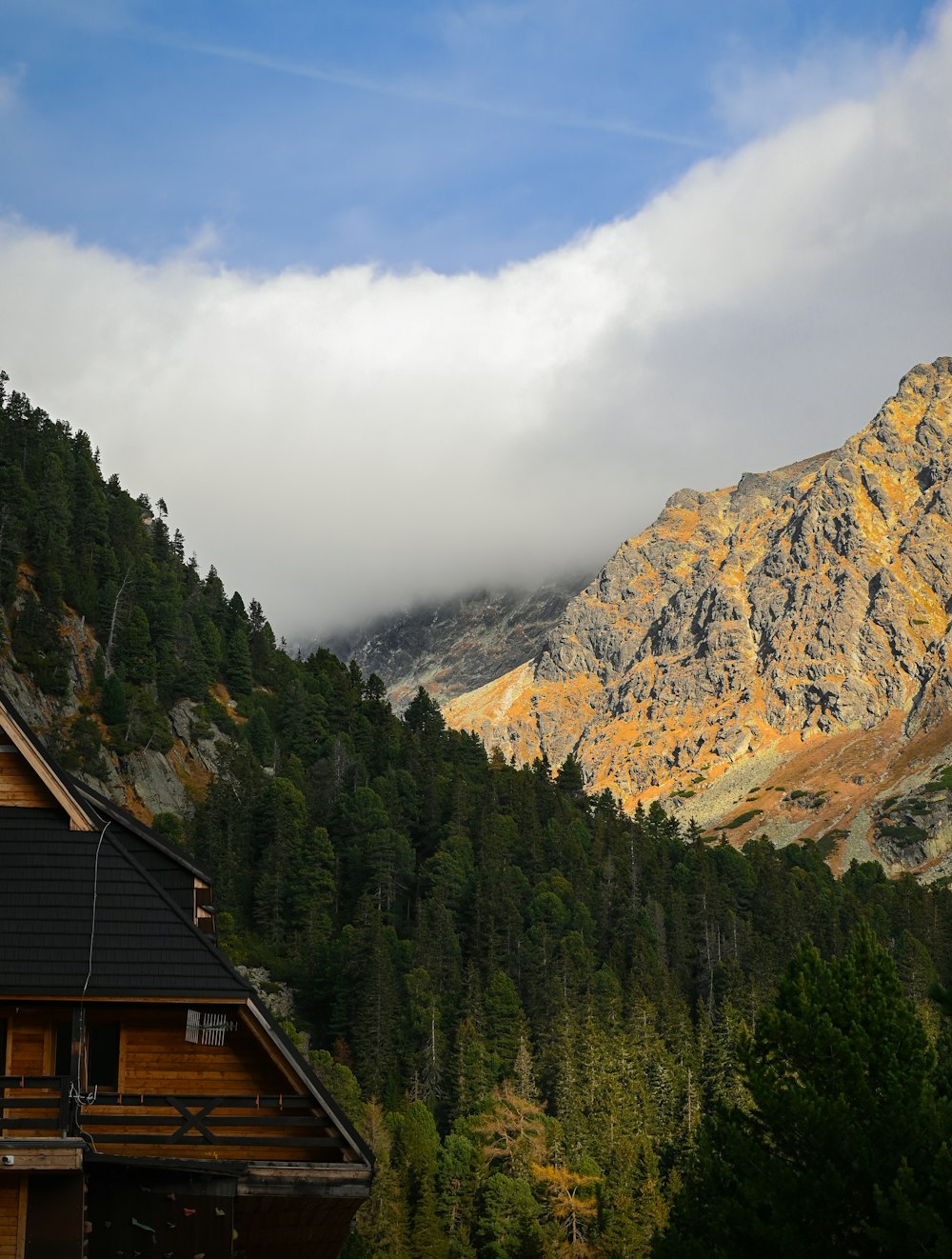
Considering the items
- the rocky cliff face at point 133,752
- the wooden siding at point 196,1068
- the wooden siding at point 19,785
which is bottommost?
the wooden siding at point 196,1068

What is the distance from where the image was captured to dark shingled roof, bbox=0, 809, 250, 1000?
1877 centimetres

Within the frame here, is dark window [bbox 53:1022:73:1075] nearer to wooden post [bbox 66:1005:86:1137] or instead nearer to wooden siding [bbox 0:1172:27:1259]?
wooden post [bbox 66:1005:86:1137]

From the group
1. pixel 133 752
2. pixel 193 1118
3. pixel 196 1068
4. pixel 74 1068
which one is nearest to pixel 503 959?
pixel 133 752

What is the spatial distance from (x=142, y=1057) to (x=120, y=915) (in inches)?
87.9

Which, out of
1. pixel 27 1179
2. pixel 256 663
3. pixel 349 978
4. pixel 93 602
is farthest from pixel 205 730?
pixel 27 1179

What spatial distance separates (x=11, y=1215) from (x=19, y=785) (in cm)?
580

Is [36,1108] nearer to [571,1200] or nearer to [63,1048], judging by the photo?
[63,1048]

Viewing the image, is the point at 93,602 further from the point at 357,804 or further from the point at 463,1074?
the point at 463,1074

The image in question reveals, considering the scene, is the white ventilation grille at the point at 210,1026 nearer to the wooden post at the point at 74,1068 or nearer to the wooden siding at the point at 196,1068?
the wooden siding at the point at 196,1068

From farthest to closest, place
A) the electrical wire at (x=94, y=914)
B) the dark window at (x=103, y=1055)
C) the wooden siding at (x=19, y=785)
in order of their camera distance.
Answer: the wooden siding at (x=19, y=785)
the dark window at (x=103, y=1055)
the electrical wire at (x=94, y=914)

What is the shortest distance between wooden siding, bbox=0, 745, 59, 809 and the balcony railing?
384 centimetres

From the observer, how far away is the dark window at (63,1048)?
770 inches

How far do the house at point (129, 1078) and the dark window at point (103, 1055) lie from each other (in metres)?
0.03

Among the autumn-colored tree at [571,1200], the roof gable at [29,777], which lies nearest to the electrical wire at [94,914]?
the roof gable at [29,777]
